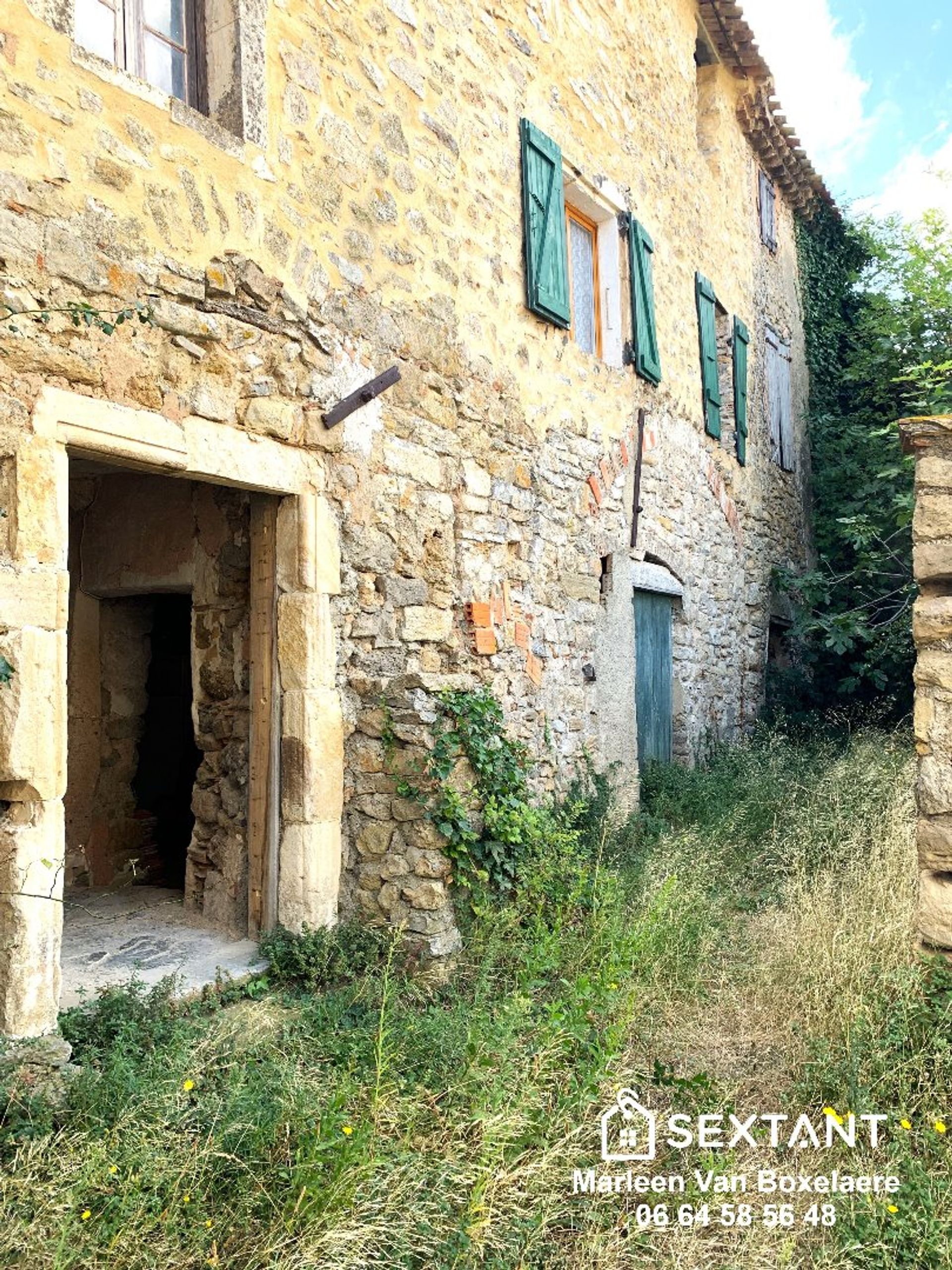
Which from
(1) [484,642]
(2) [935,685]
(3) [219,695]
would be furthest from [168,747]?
(2) [935,685]

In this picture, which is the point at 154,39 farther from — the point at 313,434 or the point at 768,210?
the point at 768,210

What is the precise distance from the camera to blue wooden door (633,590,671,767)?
23.4ft

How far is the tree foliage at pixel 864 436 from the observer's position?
922 centimetres

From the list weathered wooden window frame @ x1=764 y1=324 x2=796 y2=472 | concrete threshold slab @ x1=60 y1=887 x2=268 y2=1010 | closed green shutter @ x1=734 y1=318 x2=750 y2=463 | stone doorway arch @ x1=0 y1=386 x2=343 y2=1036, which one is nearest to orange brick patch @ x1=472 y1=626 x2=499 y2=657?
stone doorway arch @ x1=0 y1=386 x2=343 y2=1036

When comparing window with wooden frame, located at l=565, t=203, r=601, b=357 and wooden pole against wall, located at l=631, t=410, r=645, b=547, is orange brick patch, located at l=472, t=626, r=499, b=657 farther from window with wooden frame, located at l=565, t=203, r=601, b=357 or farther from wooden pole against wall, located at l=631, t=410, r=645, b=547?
window with wooden frame, located at l=565, t=203, r=601, b=357

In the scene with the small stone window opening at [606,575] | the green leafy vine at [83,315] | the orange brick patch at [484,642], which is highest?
the green leafy vine at [83,315]

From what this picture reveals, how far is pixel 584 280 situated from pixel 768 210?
183 inches

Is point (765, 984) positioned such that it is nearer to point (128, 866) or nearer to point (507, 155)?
point (128, 866)

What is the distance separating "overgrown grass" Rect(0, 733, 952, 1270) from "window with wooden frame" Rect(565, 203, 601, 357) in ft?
12.4

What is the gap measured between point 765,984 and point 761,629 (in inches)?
256

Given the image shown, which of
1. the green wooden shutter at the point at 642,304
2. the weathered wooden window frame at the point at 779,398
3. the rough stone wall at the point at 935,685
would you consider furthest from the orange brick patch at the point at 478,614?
the weathered wooden window frame at the point at 779,398

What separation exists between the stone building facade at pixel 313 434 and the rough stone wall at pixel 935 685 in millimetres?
1880

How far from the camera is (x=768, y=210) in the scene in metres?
10.3

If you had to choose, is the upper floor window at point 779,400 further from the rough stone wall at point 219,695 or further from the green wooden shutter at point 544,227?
the rough stone wall at point 219,695
